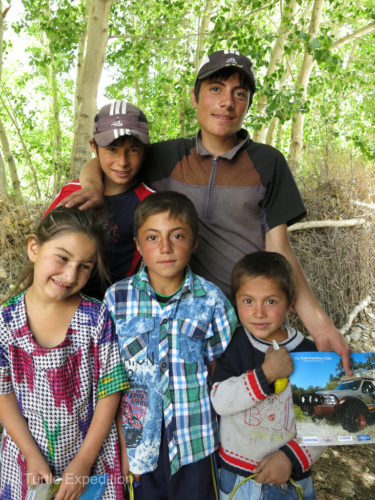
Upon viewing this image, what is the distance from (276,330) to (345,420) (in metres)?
Answer: 0.47

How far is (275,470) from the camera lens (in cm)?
173

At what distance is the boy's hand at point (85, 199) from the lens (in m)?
2.06

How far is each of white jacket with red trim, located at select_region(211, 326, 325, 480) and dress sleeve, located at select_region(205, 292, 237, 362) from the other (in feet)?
0.19

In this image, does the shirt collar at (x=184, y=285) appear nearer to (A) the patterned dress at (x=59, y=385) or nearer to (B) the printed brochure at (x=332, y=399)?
(A) the patterned dress at (x=59, y=385)

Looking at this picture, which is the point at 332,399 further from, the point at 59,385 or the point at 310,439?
the point at 59,385

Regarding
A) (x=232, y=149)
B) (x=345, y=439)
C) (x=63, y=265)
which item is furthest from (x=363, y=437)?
(x=232, y=149)

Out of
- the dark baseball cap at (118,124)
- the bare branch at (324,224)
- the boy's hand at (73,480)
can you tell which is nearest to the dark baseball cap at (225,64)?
the dark baseball cap at (118,124)

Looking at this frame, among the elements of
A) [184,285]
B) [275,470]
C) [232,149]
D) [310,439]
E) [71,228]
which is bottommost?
[275,470]

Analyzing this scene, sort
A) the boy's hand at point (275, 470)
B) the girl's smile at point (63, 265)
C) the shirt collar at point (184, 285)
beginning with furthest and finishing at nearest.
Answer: the shirt collar at point (184, 285) → the girl's smile at point (63, 265) → the boy's hand at point (275, 470)

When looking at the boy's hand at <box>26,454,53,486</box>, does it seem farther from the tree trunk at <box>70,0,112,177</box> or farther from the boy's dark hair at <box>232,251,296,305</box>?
the tree trunk at <box>70,0,112,177</box>

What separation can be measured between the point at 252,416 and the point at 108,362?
69 centimetres

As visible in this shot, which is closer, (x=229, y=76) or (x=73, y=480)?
(x=73, y=480)

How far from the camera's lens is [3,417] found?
1.75 metres

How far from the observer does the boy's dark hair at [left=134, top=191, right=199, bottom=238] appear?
1.98 meters
